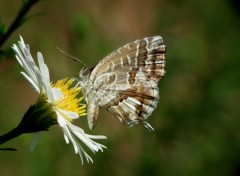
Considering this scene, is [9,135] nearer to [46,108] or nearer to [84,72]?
[46,108]

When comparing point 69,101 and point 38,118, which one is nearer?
point 38,118

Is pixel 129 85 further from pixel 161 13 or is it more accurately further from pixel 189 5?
pixel 189 5

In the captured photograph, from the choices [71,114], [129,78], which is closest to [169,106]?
[129,78]

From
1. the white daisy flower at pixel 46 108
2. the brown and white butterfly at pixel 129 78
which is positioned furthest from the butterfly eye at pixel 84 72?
the white daisy flower at pixel 46 108

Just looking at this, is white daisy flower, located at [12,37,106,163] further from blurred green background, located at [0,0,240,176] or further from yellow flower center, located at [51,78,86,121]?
blurred green background, located at [0,0,240,176]

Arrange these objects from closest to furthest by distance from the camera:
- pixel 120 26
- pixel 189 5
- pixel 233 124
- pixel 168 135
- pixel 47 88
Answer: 1. pixel 47 88
2. pixel 168 135
3. pixel 233 124
4. pixel 189 5
5. pixel 120 26

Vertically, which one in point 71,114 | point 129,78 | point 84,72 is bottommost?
point 129,78

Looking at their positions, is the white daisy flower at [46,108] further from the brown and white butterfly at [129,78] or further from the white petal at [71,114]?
the brown and white butterfly at [129,78]

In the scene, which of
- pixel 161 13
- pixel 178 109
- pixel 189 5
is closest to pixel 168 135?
pixel 178 109
